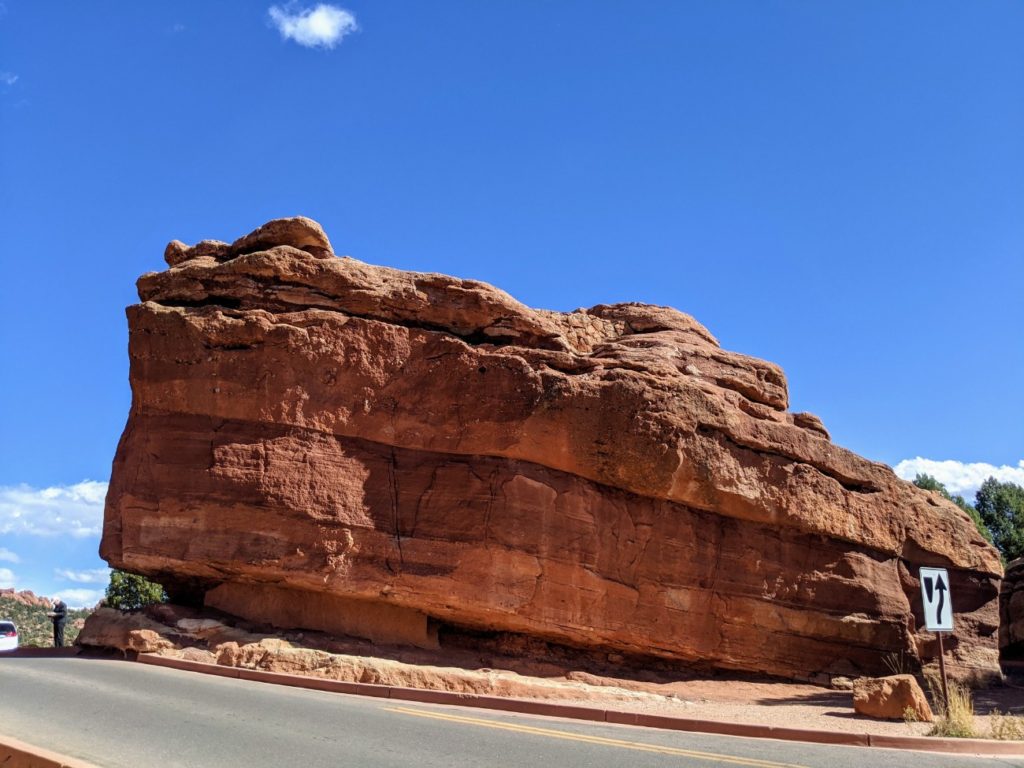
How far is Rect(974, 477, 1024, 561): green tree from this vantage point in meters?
43.5

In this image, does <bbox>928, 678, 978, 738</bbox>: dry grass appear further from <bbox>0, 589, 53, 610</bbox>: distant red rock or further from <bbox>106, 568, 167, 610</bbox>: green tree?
<bbox>0, 589, 53, 610</bbox>: distant red rock

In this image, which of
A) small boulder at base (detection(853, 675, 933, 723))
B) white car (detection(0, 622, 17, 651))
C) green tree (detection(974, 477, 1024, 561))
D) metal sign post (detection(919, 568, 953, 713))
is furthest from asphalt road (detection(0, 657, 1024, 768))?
green tree (detection(974, 477, 1024, 561))

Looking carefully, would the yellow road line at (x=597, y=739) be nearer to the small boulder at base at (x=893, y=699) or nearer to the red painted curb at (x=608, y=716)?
the red painted curb at (x=608, y=716)

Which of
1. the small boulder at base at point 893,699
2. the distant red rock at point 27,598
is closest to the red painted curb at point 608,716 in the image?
the small boulder at base at point 893,699

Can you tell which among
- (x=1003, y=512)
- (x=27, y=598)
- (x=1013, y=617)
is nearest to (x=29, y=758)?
(x=1013, y=617)

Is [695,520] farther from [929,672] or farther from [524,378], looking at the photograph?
[929,672]

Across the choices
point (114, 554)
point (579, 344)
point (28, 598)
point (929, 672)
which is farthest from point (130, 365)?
point (28, 598)

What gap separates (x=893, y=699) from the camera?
1210 cm

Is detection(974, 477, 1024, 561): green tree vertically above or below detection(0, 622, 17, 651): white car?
above

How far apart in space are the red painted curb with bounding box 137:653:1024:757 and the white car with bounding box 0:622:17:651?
36.7 ft

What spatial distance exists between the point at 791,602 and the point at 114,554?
618 inches

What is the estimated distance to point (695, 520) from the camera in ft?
61.3

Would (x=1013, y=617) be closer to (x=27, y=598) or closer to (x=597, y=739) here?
(x=597, y=739)

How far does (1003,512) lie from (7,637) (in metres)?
48.4
